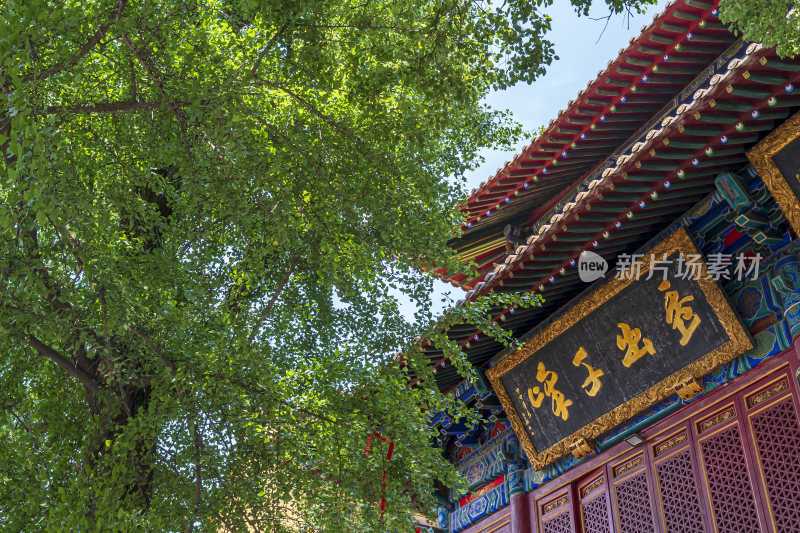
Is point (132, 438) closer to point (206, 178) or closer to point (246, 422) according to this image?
point (246, 422)

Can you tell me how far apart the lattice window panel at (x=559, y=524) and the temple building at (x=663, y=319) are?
2 cm

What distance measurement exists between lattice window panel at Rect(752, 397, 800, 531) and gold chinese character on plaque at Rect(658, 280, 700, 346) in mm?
635

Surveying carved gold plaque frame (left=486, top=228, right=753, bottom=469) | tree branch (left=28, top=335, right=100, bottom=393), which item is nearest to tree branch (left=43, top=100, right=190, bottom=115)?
tree branch (left=28, top=335, right=100, bottom=393)

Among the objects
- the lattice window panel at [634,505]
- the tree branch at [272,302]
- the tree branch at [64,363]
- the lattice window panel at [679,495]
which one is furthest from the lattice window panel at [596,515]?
the tree branch at [64,363]

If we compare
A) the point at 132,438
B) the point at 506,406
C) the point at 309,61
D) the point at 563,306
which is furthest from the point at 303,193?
the point at 506,406

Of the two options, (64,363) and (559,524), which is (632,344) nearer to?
(559,524)

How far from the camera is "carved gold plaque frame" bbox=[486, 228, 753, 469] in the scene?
4.41 metres

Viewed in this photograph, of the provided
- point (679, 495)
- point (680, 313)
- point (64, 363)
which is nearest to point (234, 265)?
point (64, 363)

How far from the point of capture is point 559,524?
226 inches

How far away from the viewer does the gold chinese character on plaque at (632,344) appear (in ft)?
16.1

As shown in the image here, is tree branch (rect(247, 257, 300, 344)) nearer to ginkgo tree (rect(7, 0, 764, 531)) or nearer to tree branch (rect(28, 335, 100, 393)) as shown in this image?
ginkgo tree (rect(7, 0, 764, 531))

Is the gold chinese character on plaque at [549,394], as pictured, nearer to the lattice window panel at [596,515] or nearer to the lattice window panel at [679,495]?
the lattice window panel at [596,515]

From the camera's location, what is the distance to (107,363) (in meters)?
4.52

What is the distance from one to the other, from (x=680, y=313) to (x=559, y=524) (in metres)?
2.13
